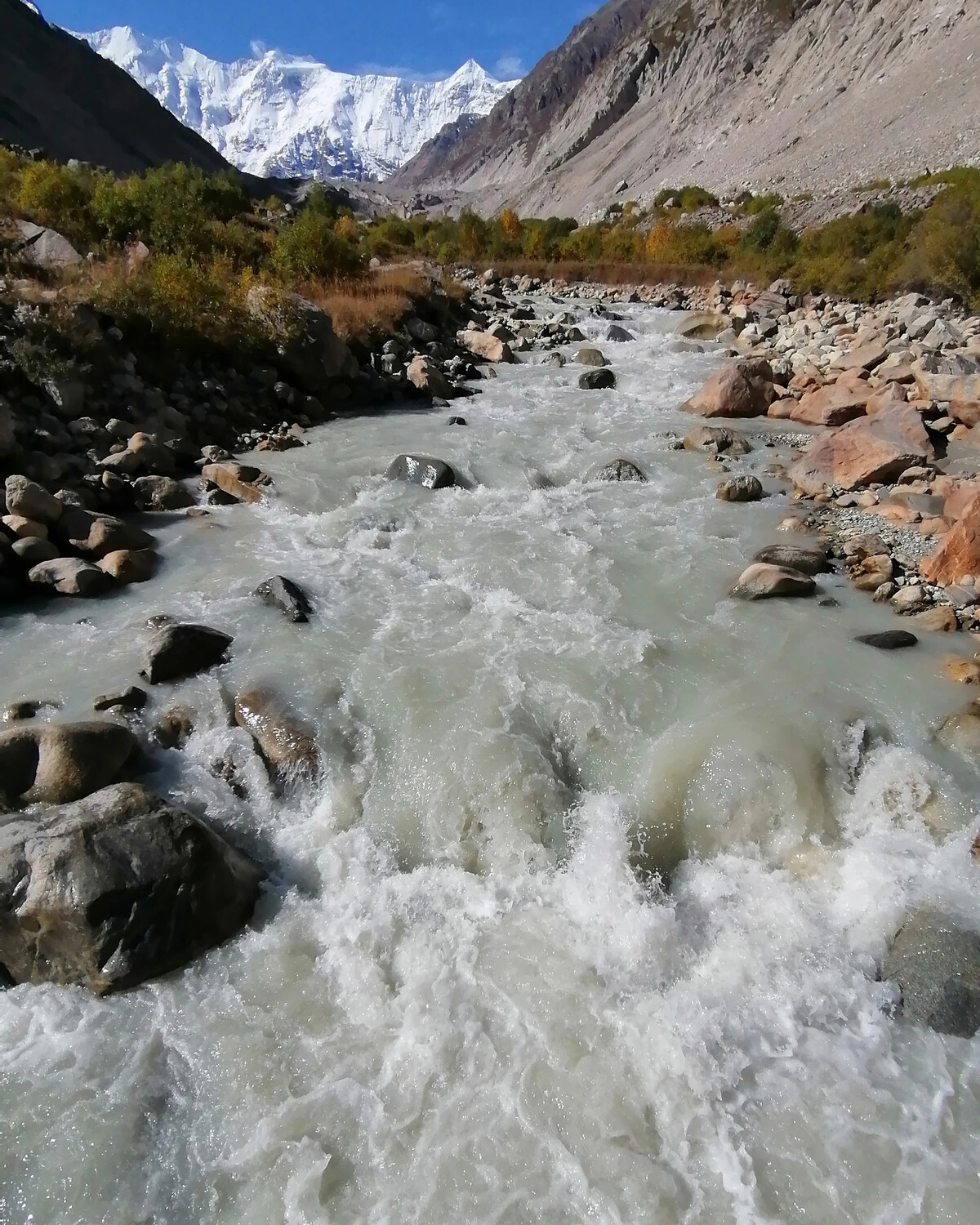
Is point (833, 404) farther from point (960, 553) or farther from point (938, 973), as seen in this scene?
point (938, 973)

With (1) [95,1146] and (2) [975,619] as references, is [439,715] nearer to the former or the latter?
Result: (1) [95,1146]

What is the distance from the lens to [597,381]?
15148mm

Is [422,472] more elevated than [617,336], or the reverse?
[617,336]

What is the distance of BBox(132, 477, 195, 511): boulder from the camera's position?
8914 mm

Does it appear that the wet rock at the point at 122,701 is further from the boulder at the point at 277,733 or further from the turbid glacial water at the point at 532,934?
the boulder at the point at 277,733

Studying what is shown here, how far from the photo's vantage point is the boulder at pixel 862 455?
9.47 meters

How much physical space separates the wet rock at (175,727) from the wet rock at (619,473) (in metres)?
6.82

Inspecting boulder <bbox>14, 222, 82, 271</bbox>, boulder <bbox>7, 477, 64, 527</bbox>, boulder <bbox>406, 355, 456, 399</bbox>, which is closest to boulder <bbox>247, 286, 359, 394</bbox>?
boulder <bbox>406, 355, 456, 399</bbox>

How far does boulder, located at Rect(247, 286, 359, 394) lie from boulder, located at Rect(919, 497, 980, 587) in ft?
33.5

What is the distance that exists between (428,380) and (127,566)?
832 centimetres

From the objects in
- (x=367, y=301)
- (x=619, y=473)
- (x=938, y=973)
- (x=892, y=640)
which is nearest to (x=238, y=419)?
(x=367, y=301)

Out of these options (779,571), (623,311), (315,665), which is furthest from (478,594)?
(623,311)

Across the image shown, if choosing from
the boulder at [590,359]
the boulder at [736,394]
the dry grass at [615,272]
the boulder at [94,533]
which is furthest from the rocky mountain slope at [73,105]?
the boulder at [94,533]

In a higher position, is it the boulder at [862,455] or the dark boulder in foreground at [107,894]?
the boulder at [862,455]
